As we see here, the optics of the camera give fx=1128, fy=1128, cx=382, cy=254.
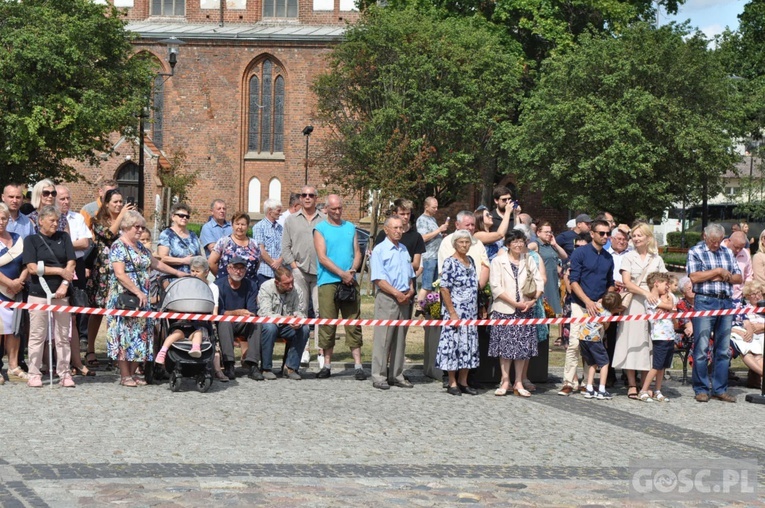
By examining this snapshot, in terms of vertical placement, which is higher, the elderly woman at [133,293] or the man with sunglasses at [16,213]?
the man with sunglasses at [16,213]

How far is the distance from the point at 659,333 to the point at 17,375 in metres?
6.86

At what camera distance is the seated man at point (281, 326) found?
1259 cm

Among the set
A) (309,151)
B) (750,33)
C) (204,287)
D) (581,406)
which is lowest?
(581,406)

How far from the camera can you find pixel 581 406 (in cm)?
1136

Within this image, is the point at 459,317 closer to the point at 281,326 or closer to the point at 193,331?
the point at 281,326

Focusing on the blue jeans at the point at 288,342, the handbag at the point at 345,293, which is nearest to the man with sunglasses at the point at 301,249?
the handbag at the point at 345,293

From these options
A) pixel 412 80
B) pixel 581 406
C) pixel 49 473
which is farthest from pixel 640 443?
pixel 412 80

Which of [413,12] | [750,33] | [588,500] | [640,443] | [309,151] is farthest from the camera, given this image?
[309,151]

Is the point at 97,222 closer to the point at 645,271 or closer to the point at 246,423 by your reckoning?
the point at 246,423

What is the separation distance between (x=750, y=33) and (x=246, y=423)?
42.8m

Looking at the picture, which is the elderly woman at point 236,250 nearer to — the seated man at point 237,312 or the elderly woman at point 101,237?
the seated man at point 237,312

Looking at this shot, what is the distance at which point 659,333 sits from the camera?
1216 cm

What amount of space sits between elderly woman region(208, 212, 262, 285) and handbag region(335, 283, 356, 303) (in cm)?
96

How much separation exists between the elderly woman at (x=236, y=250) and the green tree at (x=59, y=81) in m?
25.8
